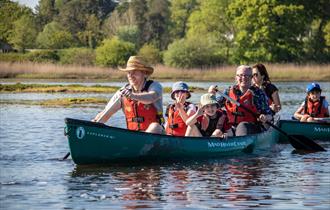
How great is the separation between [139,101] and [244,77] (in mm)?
2967

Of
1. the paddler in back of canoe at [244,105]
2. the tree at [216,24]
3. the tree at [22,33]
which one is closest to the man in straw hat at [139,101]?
the paddler in back of canoe at [244,105]

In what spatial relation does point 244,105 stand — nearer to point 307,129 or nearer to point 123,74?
point 307,129

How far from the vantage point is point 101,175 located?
15062mm

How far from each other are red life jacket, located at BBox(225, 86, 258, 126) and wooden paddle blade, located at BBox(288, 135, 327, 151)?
156cm

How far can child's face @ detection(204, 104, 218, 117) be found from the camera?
1688 cm

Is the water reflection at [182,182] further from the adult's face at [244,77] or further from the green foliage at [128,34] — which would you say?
the green foliage at [128,34]

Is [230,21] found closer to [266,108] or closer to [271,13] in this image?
[271,13]

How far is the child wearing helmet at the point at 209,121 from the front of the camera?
55.0 ft

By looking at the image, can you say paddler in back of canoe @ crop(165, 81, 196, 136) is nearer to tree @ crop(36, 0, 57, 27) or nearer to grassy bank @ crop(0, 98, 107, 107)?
grassy bank @ crop(0, 98, 107, 107)

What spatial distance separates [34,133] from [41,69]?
128 feet

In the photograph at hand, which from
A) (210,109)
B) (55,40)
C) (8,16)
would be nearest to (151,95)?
(210,109)

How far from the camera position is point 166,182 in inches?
568

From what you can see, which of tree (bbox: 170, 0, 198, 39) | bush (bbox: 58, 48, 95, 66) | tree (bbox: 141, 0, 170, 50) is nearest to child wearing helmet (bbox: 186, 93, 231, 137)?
bush (bbox: 58, 48, 95, 66)

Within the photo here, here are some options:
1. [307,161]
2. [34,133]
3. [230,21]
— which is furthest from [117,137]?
[230,21]
